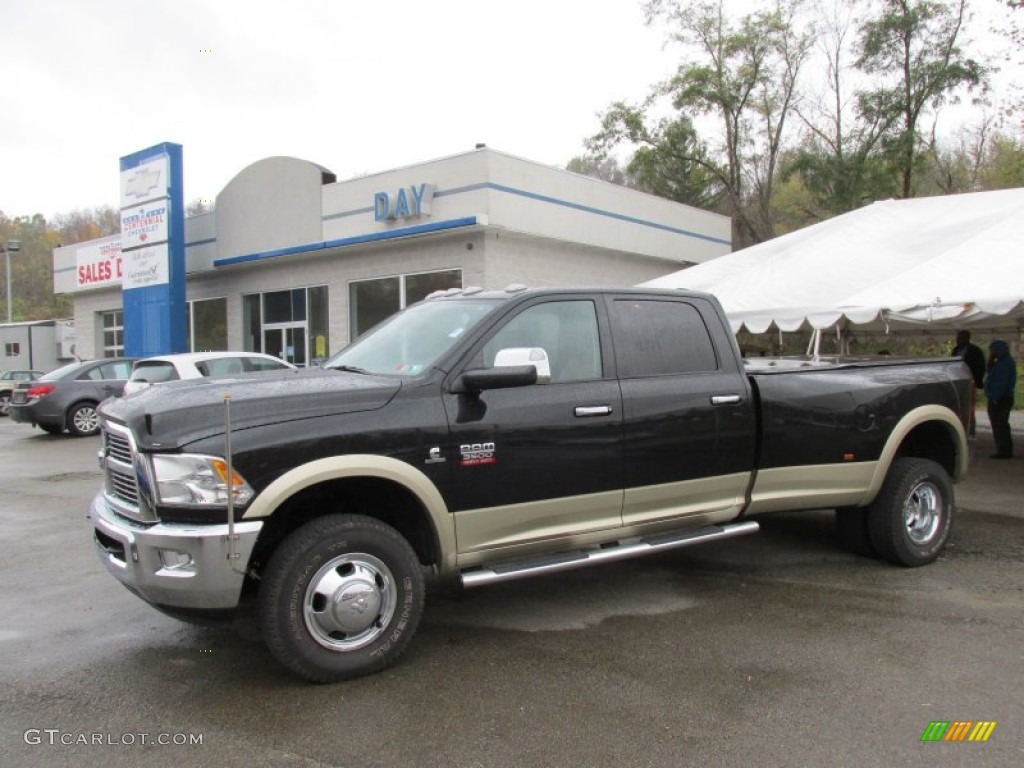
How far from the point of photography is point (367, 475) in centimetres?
376

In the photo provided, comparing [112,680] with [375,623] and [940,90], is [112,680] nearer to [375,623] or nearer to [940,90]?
[375,623]

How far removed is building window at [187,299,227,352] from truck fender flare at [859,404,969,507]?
20.5 m

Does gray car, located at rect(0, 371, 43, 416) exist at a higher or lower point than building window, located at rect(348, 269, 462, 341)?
lower

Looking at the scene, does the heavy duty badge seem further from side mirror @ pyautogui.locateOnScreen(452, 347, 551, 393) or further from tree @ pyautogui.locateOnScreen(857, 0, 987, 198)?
tree @ pyautogui.locateOnScreen(857, 0, 987, 198)

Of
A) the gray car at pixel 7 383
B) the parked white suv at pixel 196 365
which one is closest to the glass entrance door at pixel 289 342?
the parked white suv at pixel 196 365

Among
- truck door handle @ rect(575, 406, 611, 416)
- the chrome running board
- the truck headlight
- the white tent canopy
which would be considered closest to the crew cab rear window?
truck door handle @ rect(575, 406, 611, 416)

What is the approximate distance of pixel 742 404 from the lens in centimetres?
505

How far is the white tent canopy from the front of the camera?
29.7 feet

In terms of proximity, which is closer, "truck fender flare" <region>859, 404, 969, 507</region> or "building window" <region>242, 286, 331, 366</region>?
"truck fender flare" <region>859, 404, 969, 507</region>

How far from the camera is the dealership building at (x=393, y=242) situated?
1664cm

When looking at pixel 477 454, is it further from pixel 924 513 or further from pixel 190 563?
pixel 924 513

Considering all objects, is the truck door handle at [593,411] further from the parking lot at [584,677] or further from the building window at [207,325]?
the building window at [207,325]

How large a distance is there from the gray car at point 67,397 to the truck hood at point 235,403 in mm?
12993

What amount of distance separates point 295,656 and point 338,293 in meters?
16.5
